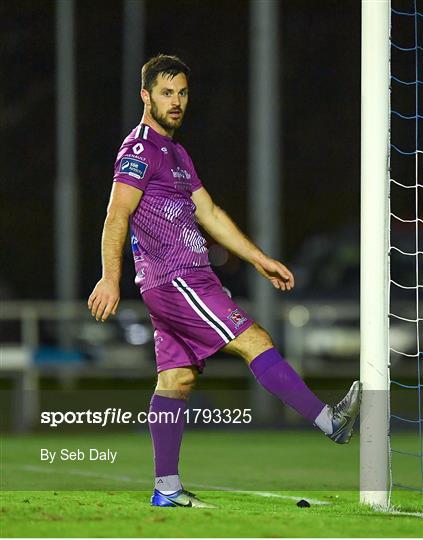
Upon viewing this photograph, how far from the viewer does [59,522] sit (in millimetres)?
7324

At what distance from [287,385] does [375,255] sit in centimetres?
88

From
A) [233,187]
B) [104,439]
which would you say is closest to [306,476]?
[104,439]

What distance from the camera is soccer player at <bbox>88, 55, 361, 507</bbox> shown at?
26.4 ft

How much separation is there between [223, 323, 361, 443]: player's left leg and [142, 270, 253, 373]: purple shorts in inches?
3.3

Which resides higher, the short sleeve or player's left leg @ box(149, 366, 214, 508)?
the short sleeve

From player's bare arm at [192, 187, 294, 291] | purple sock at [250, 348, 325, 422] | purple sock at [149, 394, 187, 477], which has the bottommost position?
purple sock at [149, 394, 187, 477]

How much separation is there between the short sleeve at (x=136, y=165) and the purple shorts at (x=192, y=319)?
0.52 meters

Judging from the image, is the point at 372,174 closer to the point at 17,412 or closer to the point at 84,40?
the point at 17,412

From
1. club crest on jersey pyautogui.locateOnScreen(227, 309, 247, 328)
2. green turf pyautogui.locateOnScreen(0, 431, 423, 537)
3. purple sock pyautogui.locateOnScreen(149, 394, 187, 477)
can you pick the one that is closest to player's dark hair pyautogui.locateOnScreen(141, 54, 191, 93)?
club crest on jersey pyautogui.locateOnScreen(227, 309, 247, 328)

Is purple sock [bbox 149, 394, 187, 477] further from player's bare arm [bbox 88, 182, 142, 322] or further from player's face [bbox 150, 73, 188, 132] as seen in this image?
player's face [bbox 150, 73, 188, 132]

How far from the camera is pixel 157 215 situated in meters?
8.12

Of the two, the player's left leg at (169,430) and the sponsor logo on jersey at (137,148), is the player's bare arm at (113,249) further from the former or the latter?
the player's left leg at (169,430)

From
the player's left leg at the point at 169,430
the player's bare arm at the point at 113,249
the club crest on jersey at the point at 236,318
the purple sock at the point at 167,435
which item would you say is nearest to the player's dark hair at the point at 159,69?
the player's bare arm at the point at 113,249

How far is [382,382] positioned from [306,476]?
2778 millimetres
